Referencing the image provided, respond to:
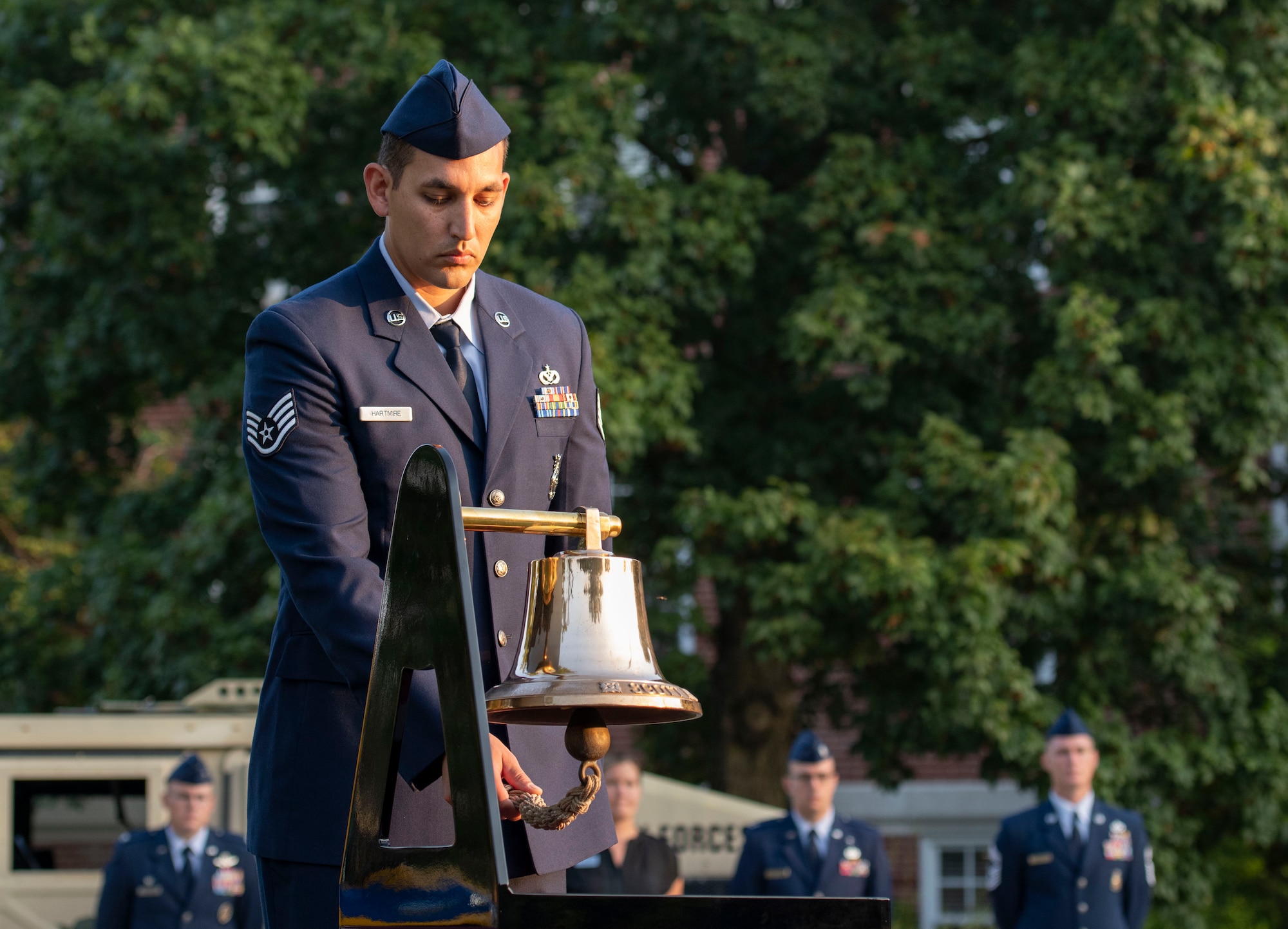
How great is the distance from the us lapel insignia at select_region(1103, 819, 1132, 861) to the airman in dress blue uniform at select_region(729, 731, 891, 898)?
50.0 inches

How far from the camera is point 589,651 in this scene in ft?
7.27

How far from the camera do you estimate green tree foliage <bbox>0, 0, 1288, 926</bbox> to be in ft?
39.7

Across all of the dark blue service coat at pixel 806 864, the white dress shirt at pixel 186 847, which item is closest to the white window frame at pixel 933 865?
the dark blue service coat at pixel 806 864

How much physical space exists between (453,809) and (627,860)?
27.2ft

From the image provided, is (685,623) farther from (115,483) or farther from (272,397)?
(272,397)

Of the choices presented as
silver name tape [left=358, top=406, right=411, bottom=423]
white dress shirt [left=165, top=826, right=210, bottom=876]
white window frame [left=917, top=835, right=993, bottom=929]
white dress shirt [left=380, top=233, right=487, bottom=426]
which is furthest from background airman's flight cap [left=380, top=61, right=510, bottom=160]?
white window frame [left=917, top=835, right=993, bottom=929]

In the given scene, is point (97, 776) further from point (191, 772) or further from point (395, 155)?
point (395, 155)

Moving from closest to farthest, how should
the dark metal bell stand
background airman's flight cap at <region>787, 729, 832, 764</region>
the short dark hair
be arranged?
the dark metal bell stand → the short dark hair → background airman's flight cap at <region>787, 729, 832, 764</region>

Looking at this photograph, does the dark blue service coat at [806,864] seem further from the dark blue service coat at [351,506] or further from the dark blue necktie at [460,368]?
the dark blue necktie at [460,368]

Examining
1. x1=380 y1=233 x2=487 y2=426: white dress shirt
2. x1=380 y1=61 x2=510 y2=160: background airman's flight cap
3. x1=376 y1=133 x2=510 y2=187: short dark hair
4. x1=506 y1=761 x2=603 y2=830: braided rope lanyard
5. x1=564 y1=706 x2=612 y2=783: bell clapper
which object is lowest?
x1=506 y1=761 x2=603 y2=830: braided rope lanyard

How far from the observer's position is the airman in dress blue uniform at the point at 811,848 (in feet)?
31.3

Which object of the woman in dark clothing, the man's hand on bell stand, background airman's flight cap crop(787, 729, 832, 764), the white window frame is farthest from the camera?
the white window frame

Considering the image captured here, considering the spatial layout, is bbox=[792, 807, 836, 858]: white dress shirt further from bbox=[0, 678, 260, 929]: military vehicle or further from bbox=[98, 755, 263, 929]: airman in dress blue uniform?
bbox=[0, 678, 260, 929]: military vehicle

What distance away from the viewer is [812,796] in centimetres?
971
